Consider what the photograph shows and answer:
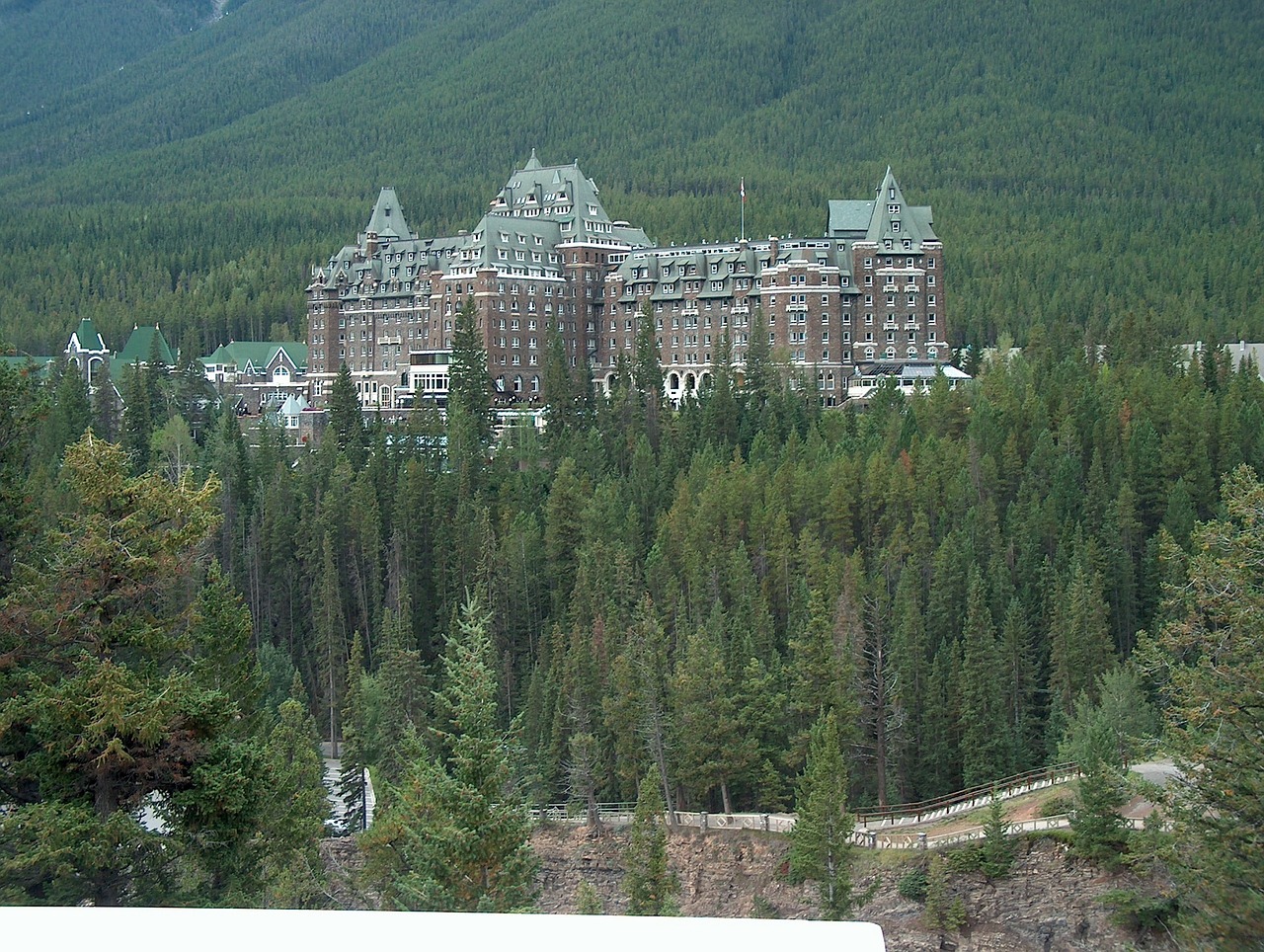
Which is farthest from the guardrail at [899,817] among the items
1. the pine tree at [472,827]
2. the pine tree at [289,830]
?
the pine tree at [472,827]

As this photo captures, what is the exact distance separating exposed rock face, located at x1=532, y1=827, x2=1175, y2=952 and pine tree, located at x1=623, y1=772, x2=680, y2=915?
3862 millimetres

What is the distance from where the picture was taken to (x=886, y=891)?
143 feet

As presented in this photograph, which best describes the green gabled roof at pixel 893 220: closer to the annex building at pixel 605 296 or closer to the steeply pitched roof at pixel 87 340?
the annex building at pixel 605 296

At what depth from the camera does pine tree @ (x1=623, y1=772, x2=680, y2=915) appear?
131 feet

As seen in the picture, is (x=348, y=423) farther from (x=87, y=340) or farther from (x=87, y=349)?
(x=87, y=340)

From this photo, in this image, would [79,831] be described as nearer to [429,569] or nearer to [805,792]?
[805,792]

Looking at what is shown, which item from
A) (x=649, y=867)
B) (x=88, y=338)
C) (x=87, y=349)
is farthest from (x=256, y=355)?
(x=649, y=867)

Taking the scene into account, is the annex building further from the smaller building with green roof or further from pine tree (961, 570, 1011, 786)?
pine tree (961, 570, 1011, 786)

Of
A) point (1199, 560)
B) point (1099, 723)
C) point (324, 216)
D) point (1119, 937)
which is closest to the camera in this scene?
point (1199, 560)

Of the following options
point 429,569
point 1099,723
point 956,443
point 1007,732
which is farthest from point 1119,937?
point 429,569

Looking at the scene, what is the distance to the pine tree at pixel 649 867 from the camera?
39969 mm

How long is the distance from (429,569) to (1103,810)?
5034 cm

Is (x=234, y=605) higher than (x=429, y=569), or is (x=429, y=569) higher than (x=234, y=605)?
(x=234, y=605)

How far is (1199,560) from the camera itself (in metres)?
30.1
